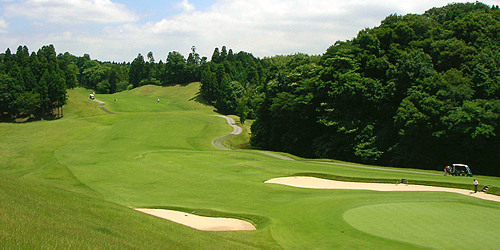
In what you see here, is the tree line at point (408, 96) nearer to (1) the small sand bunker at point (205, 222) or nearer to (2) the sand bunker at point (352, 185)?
(2) the sand bunker at point (352, 185)

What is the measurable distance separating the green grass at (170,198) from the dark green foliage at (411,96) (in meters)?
11.7

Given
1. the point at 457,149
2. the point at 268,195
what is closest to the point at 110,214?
the point at 268,195

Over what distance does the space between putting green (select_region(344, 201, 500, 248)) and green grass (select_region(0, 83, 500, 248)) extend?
0.55 ft

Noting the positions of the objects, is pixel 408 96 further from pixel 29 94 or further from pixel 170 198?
pixel 29 94

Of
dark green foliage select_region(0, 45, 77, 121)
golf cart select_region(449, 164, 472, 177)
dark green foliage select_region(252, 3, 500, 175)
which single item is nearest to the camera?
golf cart select_region(449, 164, 472, 177)

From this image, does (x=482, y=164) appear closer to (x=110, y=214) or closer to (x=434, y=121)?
(x=434, y=121)

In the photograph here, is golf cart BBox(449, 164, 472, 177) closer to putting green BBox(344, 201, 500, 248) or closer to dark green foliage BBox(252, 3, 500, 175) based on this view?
dark green foliage BBox(252, 3, 500, 175)

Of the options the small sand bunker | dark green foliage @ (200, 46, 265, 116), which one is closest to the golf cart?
the small sand bunker

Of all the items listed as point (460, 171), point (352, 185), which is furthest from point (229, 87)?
point (352, 185)

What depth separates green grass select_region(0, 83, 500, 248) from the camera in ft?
40.3

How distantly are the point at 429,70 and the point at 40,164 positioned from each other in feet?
161

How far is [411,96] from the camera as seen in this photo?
51.5 meters

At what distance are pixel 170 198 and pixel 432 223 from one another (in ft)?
56.5

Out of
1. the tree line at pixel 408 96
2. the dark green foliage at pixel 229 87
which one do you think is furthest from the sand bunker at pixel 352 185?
the dark green foliage at pixel 229 87
